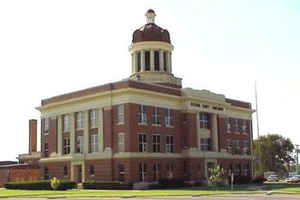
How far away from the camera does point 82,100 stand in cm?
6444

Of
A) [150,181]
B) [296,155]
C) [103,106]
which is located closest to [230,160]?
[150,181]

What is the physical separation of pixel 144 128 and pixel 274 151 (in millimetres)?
68821

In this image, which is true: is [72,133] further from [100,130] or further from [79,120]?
[100,130]

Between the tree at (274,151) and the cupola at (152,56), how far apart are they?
56111 mm

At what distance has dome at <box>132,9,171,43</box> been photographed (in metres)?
71.0

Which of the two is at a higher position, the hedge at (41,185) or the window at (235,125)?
the window at (235,125)

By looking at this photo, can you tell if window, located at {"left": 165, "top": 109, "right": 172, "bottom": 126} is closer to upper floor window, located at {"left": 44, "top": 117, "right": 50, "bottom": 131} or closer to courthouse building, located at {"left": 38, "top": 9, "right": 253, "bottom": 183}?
courthouse building, located at {"left": 38, "top": 9, "right": 253, "bottom": 183}

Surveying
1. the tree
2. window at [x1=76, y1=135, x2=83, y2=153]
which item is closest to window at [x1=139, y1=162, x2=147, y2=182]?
window at [x1=76, y1=135, x2=83, y2=153]

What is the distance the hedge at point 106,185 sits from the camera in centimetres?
5514

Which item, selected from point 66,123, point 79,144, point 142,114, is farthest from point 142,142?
point 66,123

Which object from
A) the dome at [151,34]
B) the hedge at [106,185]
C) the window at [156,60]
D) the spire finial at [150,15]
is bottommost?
the hedge at [106,185]

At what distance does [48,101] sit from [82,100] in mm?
8430

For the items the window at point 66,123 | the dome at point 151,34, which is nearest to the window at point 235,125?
the dome at point 151,34

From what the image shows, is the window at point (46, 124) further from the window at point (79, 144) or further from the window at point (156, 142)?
the window at point (156, 142)
